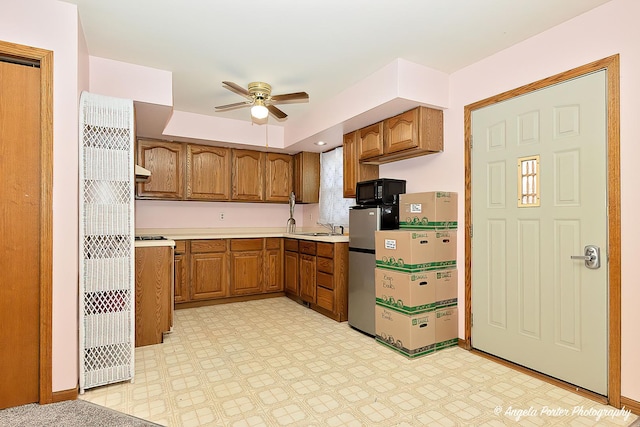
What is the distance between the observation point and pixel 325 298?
399 centimetres

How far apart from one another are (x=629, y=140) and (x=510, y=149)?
28.8 inches

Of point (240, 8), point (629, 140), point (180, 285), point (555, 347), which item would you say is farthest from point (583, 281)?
point (180, 285)

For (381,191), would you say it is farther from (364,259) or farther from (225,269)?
(225,269)

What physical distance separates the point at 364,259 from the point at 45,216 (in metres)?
2.56

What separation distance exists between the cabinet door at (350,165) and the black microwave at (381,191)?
346mm

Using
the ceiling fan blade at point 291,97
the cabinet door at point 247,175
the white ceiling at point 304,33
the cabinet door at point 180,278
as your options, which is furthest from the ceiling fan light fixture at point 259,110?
the cabinet door at point 180,278

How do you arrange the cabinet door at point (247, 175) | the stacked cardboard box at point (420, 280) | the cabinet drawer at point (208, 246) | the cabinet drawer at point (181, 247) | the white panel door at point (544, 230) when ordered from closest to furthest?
1. the white panel door at point (544, 230)
2. the stacked cardboard box at point (420, 280)
3. the cabinet drawer at point (181, 247)
4. the cabinet drawer at point (208, 246)
5. the cabinet door at point (247, 175)

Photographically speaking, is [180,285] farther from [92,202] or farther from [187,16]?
[187,16]

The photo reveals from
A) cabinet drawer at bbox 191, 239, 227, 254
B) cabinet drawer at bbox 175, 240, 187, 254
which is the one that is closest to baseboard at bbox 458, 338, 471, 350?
cabinet drawer at bbox 191, 239, 227, 254

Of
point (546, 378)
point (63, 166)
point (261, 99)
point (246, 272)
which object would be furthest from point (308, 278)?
point (63, 166)

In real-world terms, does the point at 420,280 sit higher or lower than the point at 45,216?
lower

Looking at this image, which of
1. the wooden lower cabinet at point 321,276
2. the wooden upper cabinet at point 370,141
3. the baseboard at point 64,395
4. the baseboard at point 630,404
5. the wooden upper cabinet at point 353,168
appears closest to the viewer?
the baseboard at point 630,404

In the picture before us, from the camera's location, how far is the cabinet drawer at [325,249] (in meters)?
3.90

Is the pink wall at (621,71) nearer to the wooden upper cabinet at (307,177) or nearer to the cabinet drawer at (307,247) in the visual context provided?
the cabinet drawer at (307,247)
